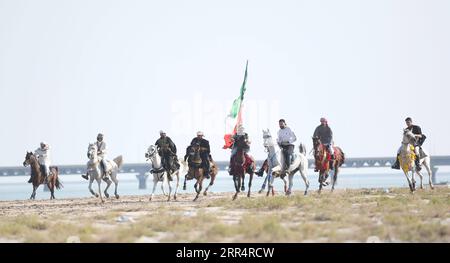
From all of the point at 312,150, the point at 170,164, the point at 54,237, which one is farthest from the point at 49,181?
the point at 54,237

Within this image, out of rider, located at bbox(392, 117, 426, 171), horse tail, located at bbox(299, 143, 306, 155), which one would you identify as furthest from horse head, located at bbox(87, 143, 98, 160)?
rider, located at bbox(392, 117, 426, 171)

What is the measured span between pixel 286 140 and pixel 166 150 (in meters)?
4.53

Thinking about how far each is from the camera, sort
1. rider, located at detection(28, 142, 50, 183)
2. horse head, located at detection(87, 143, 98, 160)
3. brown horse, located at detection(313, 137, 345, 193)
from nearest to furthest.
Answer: brown horse, located at detection(313, 137, 345, 193)
horse head, located at detection(87, 143, 98, 160)
rider, located at detection(28, 142, 50, 183)

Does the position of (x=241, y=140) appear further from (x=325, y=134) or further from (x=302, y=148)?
(x=325, y=134)

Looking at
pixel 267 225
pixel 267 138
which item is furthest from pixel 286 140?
pixel 267 225

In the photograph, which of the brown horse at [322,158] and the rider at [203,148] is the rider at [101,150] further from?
the brown horse at [322,158]

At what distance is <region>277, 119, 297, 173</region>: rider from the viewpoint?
28.7m

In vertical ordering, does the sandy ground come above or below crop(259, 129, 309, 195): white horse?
below

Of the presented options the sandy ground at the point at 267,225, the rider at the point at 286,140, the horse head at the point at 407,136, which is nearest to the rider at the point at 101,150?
→ the sandy ground at the point at 267,225

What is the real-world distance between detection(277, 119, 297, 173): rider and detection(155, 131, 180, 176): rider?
4073 millimetres

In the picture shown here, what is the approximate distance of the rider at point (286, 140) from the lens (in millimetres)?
28656

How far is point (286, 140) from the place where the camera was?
28.8 meters

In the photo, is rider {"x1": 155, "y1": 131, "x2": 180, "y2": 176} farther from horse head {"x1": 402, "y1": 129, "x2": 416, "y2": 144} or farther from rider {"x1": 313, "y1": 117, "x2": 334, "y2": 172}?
horse head {"x1": 402, "y1": 129, "x2": 416, "y2": 144}
